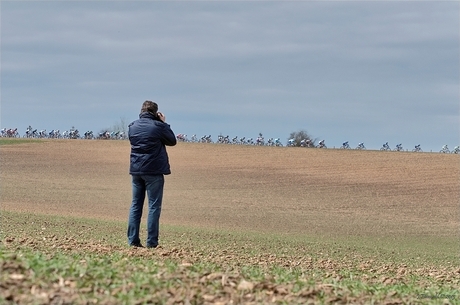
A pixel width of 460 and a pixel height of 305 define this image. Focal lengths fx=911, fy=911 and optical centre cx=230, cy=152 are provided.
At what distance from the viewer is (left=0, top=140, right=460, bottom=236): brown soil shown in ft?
116

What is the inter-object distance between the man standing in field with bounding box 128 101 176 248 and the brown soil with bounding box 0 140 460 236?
17.7 meters

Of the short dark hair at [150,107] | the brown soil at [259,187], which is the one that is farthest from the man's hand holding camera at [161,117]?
the brown soil at [259,187]

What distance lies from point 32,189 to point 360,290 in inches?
1352

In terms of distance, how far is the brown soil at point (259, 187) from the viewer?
116 ft

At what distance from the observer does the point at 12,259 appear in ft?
27.6

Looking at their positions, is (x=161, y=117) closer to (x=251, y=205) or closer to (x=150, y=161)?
(x=150, y=161)

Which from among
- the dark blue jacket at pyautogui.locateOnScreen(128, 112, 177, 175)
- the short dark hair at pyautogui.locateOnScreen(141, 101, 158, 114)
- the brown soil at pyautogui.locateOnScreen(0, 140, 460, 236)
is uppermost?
the short dark hair at pyautogui.locateOnScreen(141, 101, 158, 114)

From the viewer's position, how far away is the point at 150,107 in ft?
45.4

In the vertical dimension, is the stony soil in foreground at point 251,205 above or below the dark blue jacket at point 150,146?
below

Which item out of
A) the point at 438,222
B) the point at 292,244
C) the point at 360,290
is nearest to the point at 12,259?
the point at 360,290

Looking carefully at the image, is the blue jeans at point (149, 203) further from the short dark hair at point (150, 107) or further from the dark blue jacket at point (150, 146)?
the short dark hair at point (150, 107)

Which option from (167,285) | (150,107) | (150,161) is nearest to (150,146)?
(150,161)

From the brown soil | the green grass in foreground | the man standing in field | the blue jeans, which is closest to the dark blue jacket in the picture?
the man standing in field

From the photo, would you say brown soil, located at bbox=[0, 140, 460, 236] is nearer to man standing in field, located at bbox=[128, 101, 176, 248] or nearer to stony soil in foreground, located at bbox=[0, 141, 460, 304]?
stony soil in foreground, located at bbox=[0, 141, 460, 304]
